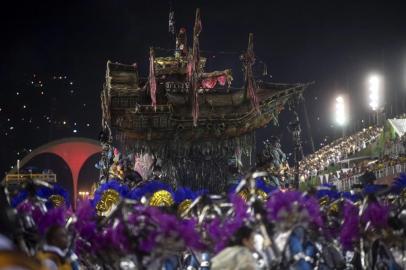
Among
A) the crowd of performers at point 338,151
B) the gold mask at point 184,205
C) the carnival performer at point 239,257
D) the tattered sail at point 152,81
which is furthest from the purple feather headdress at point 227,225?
the crowd of performers at point 338,151

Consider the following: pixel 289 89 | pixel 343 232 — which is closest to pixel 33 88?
pixel 289 89

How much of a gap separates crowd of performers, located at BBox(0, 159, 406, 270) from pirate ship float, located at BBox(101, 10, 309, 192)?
1139cm

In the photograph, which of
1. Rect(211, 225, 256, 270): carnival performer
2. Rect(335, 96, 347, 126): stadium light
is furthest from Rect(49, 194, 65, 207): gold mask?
Rect(335, 96, 347, 126): stadium light

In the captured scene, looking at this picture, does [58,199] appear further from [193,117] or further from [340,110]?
[340,110]

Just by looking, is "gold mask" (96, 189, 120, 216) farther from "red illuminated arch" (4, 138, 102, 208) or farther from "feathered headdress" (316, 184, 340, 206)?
"red illuminated arch" (4, 138, 102, 208)

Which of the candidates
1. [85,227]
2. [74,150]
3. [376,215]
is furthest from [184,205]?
[74,150]

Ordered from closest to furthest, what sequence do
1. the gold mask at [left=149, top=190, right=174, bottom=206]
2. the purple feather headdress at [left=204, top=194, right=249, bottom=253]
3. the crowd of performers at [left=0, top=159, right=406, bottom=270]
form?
the crowd of performers at [left=0, top=159, right=406, bottom=270] → the purple feather headdress at [left=204, top=194, right=249, bottom=253] → the gold mask at [left=149, top=190, right=174, bottom=206]

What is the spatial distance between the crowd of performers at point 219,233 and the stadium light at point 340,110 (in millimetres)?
50090

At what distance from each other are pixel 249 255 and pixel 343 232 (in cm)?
407

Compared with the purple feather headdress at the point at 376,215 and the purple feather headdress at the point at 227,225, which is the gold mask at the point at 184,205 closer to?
the purple feather headdress at the point at 227,225

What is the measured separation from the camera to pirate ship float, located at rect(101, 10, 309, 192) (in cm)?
2231

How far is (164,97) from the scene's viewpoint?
78.4 ft

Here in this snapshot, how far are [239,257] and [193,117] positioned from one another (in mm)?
14895

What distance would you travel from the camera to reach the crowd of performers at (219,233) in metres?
7.66
